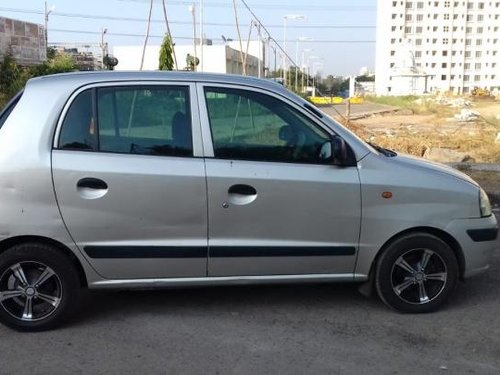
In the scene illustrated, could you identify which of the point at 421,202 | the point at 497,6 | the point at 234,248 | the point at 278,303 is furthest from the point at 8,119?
the point at 497,6

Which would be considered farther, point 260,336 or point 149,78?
point 149,78

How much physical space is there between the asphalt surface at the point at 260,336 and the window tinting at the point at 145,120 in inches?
49.6

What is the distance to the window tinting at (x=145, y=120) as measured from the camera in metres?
4.27

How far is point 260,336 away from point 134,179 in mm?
1362

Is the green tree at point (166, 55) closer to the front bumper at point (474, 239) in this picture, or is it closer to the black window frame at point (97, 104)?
the black window frame at point (97, 104)

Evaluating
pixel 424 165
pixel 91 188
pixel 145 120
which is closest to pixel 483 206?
pixel 424 165

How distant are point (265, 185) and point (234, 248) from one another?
490 millimetres

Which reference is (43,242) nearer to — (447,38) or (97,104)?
(97,104)

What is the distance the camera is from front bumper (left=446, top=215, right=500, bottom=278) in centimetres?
457

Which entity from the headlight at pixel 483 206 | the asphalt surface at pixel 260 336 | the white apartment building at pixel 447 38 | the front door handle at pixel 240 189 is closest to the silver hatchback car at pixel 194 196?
the front door handle at pixel 240 189

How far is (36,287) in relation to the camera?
427 cm

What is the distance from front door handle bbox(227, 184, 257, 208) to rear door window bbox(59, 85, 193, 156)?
39 centimetres

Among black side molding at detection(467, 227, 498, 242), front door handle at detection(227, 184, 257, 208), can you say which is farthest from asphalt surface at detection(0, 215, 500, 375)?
front door handle at detection(227, 184, 257, 208)

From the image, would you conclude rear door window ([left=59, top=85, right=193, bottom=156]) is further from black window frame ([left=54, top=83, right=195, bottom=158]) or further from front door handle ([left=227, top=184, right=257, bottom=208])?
front door handle ([left=227, top=184, right=257, bottom=208])
